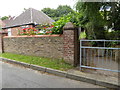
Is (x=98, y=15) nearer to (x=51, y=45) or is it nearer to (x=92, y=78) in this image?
(x=51, y=45)

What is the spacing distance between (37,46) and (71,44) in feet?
8.62

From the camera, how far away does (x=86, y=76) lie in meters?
3.78

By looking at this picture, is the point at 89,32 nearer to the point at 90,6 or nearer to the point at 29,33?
the point at 90,6

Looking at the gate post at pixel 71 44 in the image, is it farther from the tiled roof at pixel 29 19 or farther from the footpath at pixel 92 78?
the tiled roof at pixel 29 19

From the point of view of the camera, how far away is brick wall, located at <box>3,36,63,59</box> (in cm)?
574

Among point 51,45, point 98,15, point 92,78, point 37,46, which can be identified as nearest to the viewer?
point 92,78

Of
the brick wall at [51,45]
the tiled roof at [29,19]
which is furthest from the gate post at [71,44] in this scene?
the tiled roof at [29,19]

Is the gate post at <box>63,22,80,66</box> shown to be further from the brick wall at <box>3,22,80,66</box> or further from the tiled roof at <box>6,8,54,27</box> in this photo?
the tiled roof at <box>6,8,54,27</box>

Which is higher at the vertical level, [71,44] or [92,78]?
[71,44]

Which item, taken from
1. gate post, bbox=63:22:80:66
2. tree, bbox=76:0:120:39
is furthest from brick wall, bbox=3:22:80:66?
tree, bbox=76:0:120:39

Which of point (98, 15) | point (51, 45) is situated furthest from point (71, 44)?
point (98, 15)

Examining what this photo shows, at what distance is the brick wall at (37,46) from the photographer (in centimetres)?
574

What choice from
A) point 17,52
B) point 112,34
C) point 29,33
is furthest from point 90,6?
point 17,52

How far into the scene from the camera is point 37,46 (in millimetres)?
6617
